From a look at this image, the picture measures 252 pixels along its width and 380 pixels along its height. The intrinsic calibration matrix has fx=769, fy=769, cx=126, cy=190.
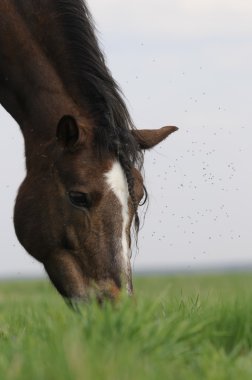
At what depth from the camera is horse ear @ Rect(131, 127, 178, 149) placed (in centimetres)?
661

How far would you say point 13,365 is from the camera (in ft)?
9.90

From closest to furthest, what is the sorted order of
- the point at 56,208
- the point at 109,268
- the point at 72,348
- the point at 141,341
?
1. the point at 72,348
2. the point at 141,341
3. the point at 109,268
4. the point at 56,208

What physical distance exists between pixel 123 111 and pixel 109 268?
140cm

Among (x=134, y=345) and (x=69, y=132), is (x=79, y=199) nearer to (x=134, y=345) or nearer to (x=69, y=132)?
(x=69, y=132)

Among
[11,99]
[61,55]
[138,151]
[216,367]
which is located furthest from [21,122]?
[216,367]

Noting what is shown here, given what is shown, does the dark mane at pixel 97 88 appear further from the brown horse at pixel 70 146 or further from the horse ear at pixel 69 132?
the horse ear at pixel 69 132

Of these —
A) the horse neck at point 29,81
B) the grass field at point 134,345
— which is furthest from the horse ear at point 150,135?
the grass field at point 134,345

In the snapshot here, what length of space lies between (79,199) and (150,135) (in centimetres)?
115

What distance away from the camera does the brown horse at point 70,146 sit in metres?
5.74

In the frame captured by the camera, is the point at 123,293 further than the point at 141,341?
Yes

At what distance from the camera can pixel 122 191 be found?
571cm

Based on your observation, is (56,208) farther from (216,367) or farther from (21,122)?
(216,367)

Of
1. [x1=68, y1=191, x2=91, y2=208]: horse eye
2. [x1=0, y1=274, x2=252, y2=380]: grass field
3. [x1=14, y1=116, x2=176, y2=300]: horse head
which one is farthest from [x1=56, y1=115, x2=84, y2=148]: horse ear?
[x1=0, y1=274, x2=252, y2=380]: grass field

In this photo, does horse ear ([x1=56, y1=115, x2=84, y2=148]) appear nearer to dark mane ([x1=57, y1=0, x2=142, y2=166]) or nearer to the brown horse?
the brown horse
